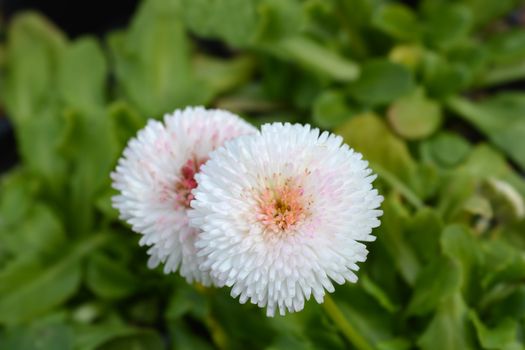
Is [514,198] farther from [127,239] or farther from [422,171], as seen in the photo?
[127,239]

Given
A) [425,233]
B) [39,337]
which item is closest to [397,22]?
[425,233]

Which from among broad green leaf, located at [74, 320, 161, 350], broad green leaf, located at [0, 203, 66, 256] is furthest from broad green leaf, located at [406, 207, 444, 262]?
broad green leaf, located at [0, 203, 66, 256]

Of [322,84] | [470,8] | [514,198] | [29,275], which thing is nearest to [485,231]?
[514,198]

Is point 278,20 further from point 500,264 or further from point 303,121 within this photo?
point 500,264

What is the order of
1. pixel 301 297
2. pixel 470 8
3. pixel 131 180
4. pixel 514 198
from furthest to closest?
1. pixel 470 8
2. pixel 514 198
3. pixel 131 180
4. pixel 301 297

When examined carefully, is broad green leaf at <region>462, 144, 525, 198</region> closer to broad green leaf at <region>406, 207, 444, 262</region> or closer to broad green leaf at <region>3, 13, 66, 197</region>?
broad green leaf at <region>406, 207, 444, 262</region>

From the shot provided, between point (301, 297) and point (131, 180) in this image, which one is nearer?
point (301, 297)
